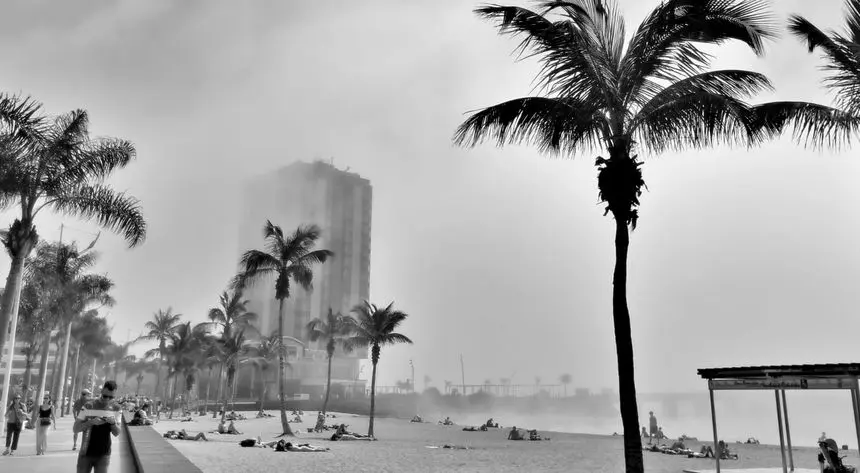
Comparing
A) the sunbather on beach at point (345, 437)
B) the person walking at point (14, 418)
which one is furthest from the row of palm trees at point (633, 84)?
the sunbather on beach at point (345, 437)

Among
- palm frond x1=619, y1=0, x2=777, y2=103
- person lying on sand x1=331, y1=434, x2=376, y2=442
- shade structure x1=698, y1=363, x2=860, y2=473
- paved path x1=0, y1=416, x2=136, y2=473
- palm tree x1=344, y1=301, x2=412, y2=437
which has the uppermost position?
palm frond x1=619, y1=0, x2=777, y2=103

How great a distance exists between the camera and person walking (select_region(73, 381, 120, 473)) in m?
7.03

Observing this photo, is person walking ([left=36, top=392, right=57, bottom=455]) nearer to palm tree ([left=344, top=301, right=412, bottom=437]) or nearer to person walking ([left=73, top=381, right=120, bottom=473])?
person walking ([left=73, top=381, right=120, bottom=473])

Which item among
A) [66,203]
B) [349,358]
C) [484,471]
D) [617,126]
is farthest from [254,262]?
[349,358]

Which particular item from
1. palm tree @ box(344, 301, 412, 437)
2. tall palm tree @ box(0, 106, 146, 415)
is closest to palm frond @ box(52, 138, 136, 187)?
tall palm tree @ box(0, 106, 146, 415)

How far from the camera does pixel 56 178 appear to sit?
16.9 m

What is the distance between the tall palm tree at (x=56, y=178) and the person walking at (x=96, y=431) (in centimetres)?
979

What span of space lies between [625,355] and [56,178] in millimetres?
→ 15650

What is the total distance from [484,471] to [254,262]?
2019 cm

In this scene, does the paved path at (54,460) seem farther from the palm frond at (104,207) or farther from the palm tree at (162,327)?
the palm tree at (162,327)

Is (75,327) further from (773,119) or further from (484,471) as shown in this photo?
(773,119)

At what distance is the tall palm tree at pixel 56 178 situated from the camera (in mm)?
15641

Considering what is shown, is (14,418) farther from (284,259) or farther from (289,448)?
(284,259)

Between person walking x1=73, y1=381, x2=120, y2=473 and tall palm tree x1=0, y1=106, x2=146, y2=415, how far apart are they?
9.79 metres
